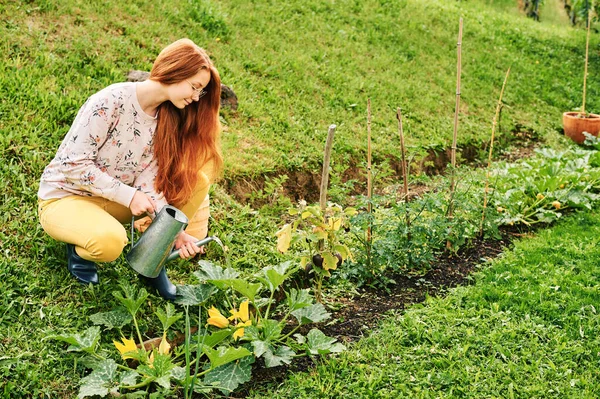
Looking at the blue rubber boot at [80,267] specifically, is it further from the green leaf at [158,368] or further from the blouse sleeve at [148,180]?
the green leaf at [158,368]

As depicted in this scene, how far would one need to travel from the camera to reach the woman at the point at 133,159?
2.88 meters

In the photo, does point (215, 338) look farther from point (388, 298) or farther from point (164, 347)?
point (388, 298)

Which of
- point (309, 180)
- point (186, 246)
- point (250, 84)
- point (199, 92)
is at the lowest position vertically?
point (309, 180)

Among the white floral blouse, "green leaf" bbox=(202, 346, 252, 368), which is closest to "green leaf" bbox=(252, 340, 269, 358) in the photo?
"green leaf" bbox=(202, 346, 252, 368)

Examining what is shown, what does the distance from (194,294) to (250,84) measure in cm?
321

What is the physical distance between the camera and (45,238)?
10.7 feet

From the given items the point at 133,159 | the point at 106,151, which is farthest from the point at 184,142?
the point at 106,151

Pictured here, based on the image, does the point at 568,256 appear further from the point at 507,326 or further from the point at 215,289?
the point at 215,289

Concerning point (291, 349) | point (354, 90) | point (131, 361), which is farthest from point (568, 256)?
point (354, 90)

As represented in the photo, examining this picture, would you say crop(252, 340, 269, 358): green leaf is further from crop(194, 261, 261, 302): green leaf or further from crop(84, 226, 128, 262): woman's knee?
crop(84, 226, 128, 262): woman's knee

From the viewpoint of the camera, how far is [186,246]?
118 inches

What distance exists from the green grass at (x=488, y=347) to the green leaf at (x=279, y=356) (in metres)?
0.10

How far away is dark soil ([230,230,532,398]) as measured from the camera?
9.32 ft

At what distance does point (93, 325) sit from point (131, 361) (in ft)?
0.92
